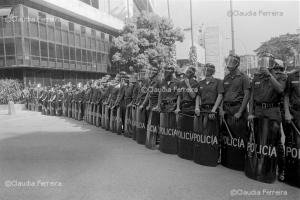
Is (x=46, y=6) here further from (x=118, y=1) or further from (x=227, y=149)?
(x=227, y=149)

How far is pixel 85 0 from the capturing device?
1526 inches

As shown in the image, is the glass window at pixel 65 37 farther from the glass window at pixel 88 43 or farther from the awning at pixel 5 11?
the awning at pixel 5 11

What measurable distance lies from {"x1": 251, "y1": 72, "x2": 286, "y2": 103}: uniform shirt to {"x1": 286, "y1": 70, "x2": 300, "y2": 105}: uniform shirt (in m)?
0.11

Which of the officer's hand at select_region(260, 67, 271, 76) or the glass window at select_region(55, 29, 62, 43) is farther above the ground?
the glass window at select_region(55, 29, 62, 43)


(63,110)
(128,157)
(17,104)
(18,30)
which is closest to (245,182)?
(128,157)

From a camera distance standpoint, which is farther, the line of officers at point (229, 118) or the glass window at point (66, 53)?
the glass window at point (66, 53)

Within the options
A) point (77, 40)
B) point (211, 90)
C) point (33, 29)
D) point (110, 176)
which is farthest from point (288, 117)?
point (77, 40)

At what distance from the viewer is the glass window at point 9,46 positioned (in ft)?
88.6

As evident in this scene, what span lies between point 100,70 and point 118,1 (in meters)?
12.9

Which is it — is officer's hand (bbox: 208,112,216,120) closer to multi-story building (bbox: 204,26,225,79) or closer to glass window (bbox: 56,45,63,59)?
glass window (bbox: 56,45,63,59)

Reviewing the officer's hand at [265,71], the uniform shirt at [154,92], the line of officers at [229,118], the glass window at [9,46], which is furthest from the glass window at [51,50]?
the officer's hand at [265,71]

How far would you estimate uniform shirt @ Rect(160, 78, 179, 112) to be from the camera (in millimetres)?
7788

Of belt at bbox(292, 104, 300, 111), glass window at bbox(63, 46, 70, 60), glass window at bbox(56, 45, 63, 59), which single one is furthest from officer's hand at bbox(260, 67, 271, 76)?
glass window at bbox(63, 46, 70, 60)

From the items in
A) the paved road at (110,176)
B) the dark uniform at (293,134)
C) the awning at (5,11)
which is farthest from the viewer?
the awning at (5,11)
